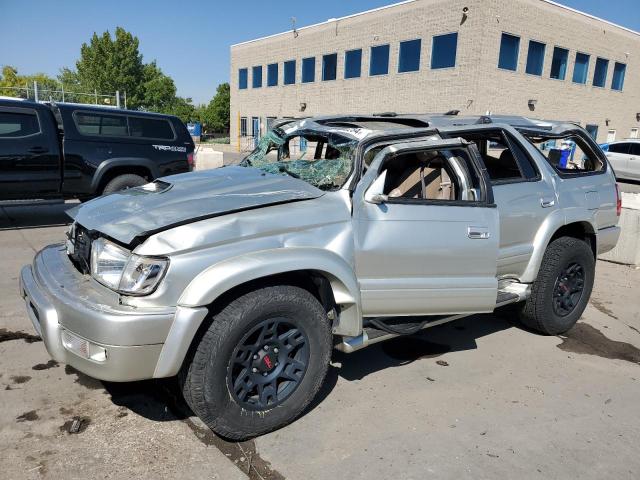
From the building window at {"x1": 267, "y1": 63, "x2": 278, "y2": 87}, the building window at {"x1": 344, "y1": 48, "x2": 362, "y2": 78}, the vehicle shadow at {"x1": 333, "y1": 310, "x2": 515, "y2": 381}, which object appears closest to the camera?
the vehicle shadow at {"x1": 333, "y1": 310, "x2": 515, "y2": 381}

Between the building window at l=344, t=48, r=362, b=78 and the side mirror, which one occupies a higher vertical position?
the building window at l=344, t=48, r=362, b=78

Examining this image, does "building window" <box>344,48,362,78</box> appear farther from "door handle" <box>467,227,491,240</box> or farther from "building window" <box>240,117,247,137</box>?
"door handle" <box>467,227,491,240</box>

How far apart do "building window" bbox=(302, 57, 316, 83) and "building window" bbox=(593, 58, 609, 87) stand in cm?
1508

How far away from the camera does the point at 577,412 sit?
3389mm

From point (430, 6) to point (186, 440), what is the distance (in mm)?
23435

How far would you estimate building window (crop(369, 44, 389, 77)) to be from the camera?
25.5 metres

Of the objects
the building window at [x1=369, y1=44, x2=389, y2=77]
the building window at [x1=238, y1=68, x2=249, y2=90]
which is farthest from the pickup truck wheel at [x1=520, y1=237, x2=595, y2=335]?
the building window at [x1=238, y1=68, x2=249, y2=90]

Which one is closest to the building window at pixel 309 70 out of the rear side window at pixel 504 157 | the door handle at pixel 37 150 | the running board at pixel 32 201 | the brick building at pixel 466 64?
the brick building at pixel 466 64

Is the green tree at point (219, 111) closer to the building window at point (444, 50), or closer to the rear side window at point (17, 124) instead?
the building window at point (444, 50)

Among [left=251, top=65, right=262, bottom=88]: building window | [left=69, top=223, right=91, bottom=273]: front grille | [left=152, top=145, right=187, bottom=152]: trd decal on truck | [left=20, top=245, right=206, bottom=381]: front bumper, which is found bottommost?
[left=20, top=245, right=206, bottom=381]: front bumper

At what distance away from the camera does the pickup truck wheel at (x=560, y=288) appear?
4.43 meters

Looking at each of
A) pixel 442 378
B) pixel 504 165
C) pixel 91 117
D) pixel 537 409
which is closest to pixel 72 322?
pixel 442 378

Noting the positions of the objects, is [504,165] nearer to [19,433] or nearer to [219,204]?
[219,204]

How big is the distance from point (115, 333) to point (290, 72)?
31558 mm
